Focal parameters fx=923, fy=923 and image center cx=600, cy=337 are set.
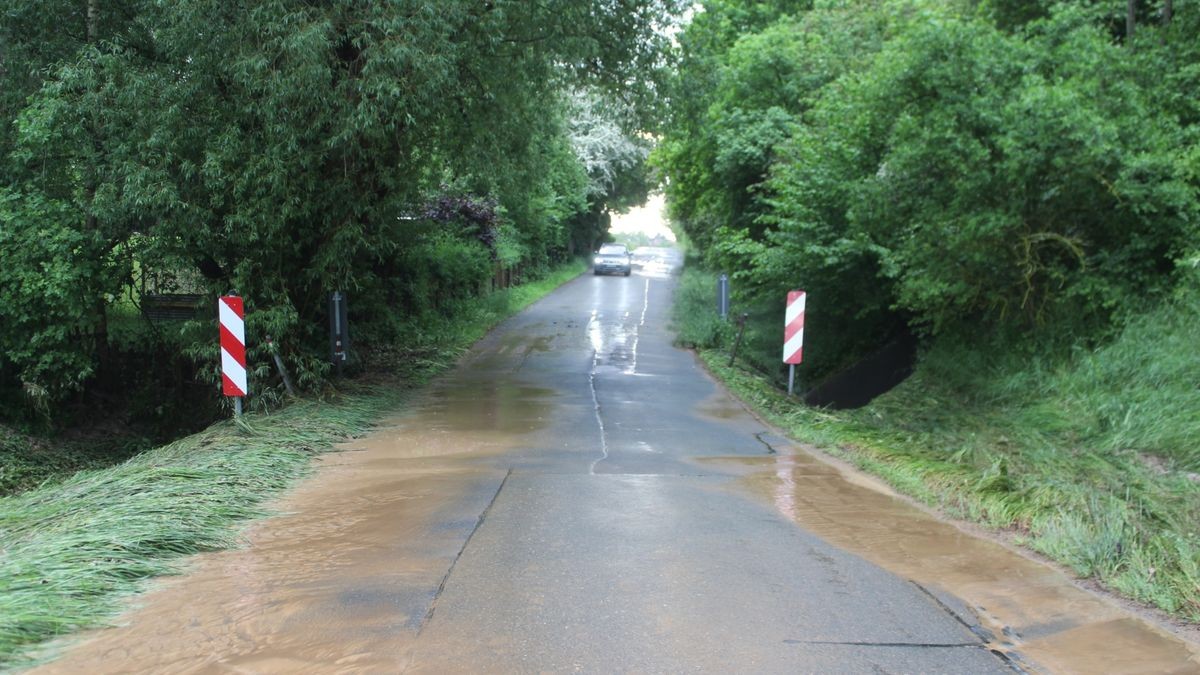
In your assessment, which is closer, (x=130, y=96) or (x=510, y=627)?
(x=510, y=627)

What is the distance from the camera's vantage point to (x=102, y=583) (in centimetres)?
493

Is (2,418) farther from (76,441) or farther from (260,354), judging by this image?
(260,354)

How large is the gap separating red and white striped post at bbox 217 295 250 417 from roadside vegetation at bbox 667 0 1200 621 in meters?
6.34

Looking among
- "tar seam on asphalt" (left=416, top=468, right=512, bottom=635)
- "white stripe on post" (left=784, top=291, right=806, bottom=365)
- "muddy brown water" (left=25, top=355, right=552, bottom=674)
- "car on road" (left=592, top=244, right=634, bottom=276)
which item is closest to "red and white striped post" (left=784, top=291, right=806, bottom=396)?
"white stripe on post" (left=784, top=291, right=806, bottom=365)

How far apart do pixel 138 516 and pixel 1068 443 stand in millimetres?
9158

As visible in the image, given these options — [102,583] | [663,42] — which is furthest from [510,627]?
[663,42]

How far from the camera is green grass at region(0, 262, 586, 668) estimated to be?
4555 mm

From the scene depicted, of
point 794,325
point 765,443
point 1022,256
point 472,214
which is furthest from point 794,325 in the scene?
point 472,214

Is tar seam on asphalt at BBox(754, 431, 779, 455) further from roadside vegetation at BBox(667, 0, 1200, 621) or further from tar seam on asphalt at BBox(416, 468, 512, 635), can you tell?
tar seam on asphalt at BBox(416, 468, 512, 635)

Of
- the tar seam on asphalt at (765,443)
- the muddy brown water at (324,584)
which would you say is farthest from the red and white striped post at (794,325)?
the muddy brown water at (324,584)

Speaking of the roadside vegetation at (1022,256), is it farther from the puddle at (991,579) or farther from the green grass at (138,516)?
the green grass at (138,516)

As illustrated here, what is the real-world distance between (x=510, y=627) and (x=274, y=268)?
8483 millimetres

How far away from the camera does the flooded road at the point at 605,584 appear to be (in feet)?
13.9

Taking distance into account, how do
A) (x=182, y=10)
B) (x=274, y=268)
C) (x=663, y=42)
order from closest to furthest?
(x=182, y=10) < (x=274, y=268) < (x=663, y=42)
